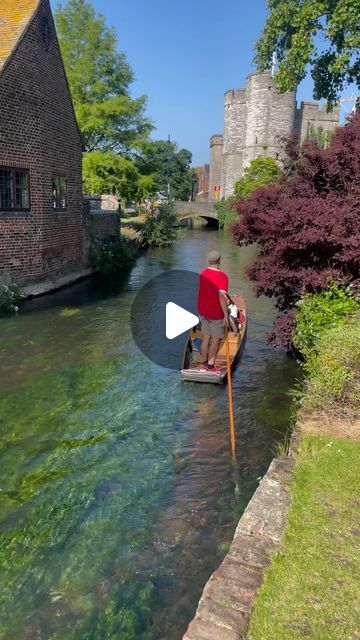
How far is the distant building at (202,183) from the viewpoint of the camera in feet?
386

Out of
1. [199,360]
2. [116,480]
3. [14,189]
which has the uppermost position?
[14,189]

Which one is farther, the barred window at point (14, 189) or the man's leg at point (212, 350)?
the barred window at point (14, 189)

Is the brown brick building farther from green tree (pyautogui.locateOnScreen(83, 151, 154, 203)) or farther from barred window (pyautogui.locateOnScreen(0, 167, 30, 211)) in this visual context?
green tree (pyautogui.locateOnScreen(83, 151, 154, 203))

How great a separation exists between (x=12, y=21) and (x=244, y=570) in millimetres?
18064

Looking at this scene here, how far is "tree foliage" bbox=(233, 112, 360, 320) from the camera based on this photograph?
28.0 feet

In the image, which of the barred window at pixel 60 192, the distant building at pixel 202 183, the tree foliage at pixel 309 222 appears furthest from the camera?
the distant building at pixel 202 183

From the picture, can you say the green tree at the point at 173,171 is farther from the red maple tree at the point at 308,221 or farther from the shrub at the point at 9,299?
the red maple tree at the point at 308,221

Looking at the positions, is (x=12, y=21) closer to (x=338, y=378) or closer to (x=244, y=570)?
(x=338, y=378)

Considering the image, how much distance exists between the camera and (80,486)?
656 cm

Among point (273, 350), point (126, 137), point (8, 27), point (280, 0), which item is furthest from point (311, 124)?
point (273, 350)

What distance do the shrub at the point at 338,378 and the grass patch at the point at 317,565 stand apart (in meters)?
1.25

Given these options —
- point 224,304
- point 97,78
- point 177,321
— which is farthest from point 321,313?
point 97,78

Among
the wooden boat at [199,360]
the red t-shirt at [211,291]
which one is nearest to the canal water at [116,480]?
the wooden boat at [199,360]

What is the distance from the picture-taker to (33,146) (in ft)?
54.7
